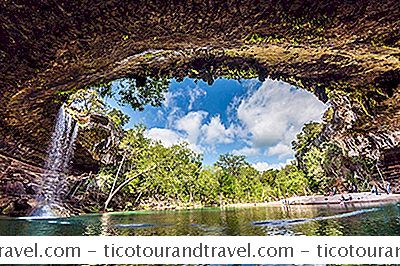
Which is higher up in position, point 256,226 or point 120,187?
point 120,187

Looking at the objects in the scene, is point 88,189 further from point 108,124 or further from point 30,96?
point 30,96

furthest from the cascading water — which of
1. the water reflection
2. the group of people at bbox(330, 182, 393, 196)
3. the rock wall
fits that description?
the group of people at bbox(330, 182, 393, 196)

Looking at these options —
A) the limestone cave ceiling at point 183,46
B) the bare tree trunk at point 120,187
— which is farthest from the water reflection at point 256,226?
the bare tree trunk at point 120,187

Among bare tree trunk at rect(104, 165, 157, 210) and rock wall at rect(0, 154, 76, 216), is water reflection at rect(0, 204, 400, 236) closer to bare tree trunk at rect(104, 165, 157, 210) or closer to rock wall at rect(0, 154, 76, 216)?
rock wall at rect(0, 154, 76, 216)

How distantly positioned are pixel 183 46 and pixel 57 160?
21.3 ft

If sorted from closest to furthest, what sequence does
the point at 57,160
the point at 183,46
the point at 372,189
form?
the point at 183,46 < the point at 57,160 < the point at 372,189

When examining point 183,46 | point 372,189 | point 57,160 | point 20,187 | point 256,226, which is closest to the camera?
point 256,226

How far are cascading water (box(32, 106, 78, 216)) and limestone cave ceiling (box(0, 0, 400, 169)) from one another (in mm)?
672

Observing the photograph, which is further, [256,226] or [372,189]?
Result: [372,189]

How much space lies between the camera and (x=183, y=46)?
5.00 m

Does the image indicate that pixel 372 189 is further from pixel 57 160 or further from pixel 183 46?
pixel 57 160

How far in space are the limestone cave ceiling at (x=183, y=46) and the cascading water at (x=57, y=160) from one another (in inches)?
26.4

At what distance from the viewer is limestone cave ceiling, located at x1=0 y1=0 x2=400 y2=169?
3.33m

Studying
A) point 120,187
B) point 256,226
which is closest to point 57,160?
point 120,187
